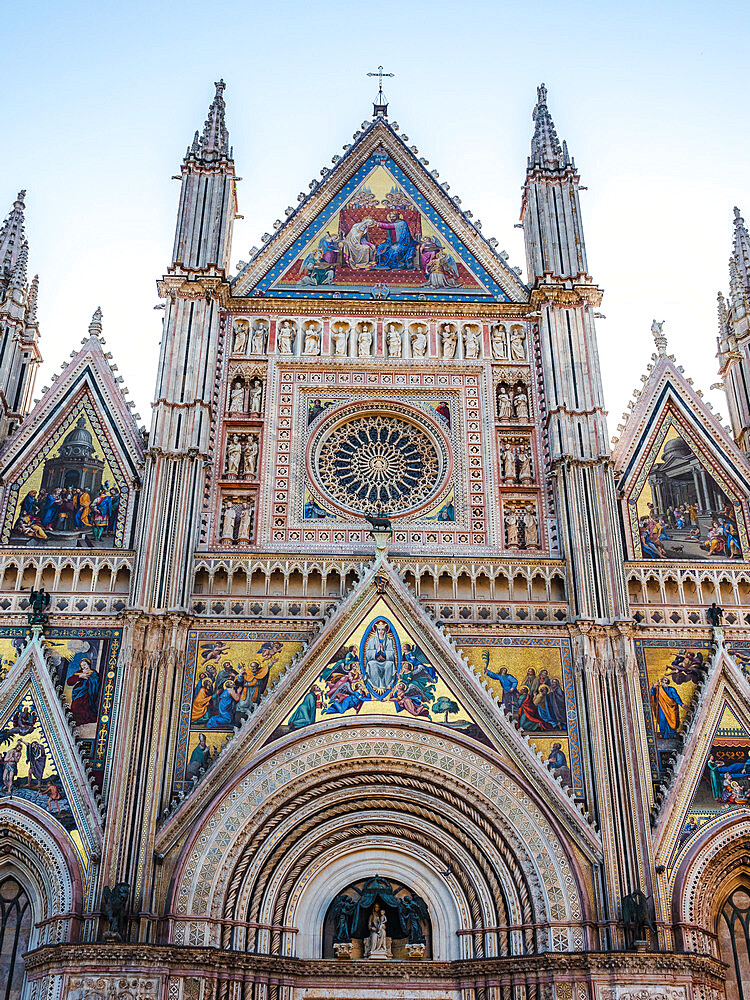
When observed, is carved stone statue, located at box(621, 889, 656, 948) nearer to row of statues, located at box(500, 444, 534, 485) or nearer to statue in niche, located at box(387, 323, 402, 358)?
row of statues, located at box(500, 444, 534, 485)

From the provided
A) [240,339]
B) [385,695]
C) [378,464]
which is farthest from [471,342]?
[385,695]

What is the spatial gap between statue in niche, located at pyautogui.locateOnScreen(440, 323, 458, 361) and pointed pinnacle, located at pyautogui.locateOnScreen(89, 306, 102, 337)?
6.95 m

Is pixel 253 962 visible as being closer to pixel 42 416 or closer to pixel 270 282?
pixel 42 416

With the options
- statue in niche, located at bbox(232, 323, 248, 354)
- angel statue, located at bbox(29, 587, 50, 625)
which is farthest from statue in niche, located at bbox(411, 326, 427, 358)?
angel statue, located at bbox(29, 587, 50, 625)

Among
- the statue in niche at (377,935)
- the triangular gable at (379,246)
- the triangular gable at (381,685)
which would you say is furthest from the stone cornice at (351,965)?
the triangular gable at (379,246)

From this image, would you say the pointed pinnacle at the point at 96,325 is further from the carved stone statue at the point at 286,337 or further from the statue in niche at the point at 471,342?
the statue in niche at the point at 471,342

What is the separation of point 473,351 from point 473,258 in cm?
248

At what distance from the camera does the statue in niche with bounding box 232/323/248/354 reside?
2164cm

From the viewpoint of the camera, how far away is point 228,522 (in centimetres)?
1955

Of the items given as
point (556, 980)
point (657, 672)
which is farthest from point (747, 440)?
point (556, 980)

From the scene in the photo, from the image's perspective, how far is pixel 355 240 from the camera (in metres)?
23.2

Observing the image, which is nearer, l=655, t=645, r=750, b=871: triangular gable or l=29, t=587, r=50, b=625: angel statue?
l=655, t=645, r=750, b=871: triangular gable

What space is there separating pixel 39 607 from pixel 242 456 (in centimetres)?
471

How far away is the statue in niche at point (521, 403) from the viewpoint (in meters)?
21.0
